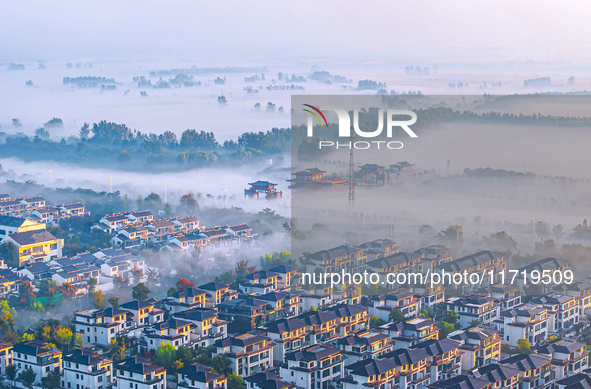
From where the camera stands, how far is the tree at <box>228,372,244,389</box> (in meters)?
8.96

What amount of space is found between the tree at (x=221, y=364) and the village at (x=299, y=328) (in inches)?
0.6

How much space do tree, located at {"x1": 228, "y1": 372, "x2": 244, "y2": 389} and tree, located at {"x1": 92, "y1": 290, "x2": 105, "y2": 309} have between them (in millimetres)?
3174

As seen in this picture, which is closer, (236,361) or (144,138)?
(236,361)

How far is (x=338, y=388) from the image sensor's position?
9219mm

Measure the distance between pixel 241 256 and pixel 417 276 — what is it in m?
3.85

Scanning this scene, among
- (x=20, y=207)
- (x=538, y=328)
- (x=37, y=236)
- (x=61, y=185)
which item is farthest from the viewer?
(x=61, y=185)

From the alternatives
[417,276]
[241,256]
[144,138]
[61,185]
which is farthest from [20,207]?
[144,138]

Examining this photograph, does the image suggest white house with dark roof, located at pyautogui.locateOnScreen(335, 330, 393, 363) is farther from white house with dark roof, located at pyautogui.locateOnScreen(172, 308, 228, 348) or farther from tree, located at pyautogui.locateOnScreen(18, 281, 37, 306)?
tree, located at pyautogui.locateOnScreen(18, 281, 37, 306)

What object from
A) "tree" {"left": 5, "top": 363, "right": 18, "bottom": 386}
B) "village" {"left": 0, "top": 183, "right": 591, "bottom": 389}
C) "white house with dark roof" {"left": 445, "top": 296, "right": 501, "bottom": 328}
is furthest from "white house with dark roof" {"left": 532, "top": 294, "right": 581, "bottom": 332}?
"tree" {"left": 5, "top": 363, "right": 18, "bottom": 386}

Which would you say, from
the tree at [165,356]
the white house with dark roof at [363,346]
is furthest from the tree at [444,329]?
the tree at [165,356]

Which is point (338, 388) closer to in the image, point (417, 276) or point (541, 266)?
point (417, 276)

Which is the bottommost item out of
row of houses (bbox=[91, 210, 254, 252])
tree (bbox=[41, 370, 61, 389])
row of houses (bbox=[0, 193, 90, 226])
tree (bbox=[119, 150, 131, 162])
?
tree (bbox=[41, 370, 61, 389])

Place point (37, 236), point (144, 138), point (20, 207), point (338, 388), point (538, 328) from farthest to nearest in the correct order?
1. point (144, 138)
2. point (20, 207)
3. point (37, 236)
4. point (538, 328)
5. point (338, 388)

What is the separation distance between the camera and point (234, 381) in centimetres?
901
